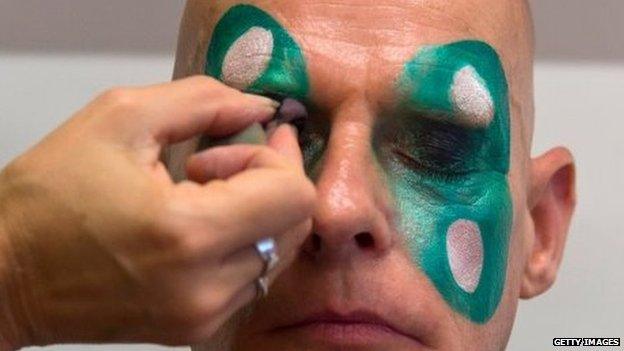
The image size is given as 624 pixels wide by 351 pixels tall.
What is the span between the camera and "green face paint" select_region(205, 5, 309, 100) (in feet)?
3.38

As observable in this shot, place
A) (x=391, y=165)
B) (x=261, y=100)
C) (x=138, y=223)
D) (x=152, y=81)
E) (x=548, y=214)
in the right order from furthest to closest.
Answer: (x=152, y=81) < (x=548, y=214) < (x=391, y=165) < (x=261, y=100) < (x=138, y=223)

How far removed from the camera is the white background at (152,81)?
1.62 m

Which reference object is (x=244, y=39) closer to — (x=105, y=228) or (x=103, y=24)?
(x=105, y=228)

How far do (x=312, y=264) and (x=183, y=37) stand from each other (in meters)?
0.37

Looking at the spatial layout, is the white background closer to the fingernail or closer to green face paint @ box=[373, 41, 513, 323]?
green face paint @ box=[373, 41, 513, 323]

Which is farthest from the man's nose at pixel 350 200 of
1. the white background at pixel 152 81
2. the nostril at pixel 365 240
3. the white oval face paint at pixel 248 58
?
the white background at pixel 152 81

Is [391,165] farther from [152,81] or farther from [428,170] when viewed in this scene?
[152,81]

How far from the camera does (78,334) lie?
0.83 metres

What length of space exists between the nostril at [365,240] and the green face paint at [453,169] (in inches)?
2.0

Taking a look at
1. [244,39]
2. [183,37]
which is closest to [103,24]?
[183,37]

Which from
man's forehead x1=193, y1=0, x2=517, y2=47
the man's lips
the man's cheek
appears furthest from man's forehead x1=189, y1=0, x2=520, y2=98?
the man's lips

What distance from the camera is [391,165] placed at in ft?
3.37

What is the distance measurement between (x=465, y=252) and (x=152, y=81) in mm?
756

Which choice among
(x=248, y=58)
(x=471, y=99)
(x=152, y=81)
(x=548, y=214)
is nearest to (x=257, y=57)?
(x=248, y=58)
